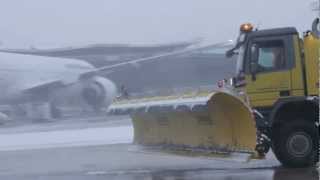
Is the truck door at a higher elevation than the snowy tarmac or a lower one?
higher

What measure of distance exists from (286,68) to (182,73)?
132 feet

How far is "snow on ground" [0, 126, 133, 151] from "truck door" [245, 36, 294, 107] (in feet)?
28.7

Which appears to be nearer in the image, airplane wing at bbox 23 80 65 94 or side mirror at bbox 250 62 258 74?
side mirror at bbox 250 62 258 74

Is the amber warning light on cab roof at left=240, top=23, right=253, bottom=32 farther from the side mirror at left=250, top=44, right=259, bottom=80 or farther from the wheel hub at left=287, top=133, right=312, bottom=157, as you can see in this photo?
the wheel hub at left=287, top=133, right=312, bottom=157

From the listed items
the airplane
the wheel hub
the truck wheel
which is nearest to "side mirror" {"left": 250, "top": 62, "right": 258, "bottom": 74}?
the truck wheel

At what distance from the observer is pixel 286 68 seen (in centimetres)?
1072

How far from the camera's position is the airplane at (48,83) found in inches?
1474

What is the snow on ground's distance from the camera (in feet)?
66.3

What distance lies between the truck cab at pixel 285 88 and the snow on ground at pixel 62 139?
8.75 meters

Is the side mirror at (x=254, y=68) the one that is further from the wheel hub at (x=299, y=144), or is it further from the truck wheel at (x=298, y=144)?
the wheel hub at (x=299, y=144)

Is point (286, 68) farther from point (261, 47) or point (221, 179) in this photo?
point (221, 179)

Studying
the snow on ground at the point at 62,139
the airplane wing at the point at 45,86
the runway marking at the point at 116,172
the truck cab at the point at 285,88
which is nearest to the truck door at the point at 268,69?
the truck cab at the point at 285,88

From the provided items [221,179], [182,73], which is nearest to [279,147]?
[221,179]

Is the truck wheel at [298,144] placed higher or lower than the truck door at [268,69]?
lower
